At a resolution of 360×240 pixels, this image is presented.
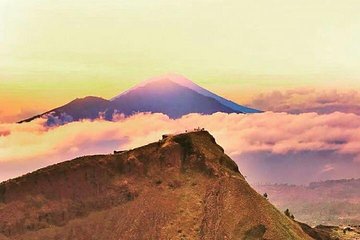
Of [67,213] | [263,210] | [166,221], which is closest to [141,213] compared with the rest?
[166,221]

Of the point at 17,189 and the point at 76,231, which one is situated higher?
the point at 17,189

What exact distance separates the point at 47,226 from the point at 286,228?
70029 mm

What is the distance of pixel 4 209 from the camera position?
638 ft

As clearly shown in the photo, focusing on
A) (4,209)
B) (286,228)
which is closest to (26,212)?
(4,209)

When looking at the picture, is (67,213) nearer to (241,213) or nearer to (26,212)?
(26,212)

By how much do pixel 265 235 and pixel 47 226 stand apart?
62723 millimetres

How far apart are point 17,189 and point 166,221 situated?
45483 millimetres

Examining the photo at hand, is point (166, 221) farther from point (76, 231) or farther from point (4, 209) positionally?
point (4, 209)

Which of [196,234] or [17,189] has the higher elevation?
[17,189]

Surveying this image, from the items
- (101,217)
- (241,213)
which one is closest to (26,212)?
(101,217)

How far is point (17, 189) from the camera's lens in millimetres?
199500

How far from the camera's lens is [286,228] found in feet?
650

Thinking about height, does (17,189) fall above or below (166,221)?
above

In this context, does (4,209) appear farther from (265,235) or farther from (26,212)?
(265,235)
